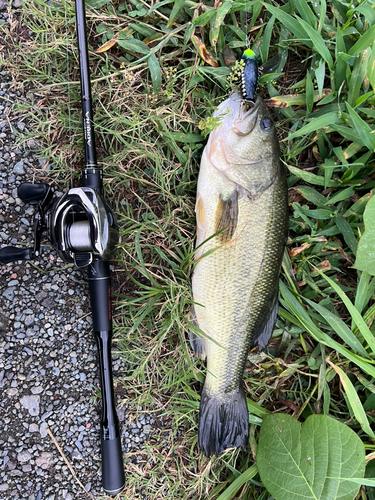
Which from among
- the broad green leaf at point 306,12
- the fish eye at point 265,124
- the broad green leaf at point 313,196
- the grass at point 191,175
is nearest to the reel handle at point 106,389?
the grass at point 191,175

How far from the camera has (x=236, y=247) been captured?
6.44 ft

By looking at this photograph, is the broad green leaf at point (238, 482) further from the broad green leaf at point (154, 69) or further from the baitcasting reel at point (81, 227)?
the broad green leaf at point (154, 69)

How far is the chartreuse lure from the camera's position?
197 cm

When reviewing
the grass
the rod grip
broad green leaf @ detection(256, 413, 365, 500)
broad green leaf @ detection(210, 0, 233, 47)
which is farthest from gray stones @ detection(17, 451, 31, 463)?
broad green leaf @ detection(210, 0, 233, 47)

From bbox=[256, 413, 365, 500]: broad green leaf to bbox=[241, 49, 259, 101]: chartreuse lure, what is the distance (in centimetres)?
186

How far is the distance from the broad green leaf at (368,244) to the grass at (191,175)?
0.78ft

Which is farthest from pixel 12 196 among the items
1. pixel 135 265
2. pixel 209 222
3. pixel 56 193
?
pixel 209 222

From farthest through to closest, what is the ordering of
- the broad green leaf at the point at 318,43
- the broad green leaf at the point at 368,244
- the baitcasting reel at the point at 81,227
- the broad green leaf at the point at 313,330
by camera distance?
the broad green leaf at the point at 313,330 → the broad green leaf at the point at 318,43 → the broad green leaf at the point at 368,244 → the baitcasting reel at the point at 81,227

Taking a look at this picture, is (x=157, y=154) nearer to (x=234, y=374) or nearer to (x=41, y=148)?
(x=41, y=148)

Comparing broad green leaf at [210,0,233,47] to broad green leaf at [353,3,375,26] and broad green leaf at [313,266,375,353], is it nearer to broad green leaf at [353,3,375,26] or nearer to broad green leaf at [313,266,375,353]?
broad green leaf at [353,3,375,26]

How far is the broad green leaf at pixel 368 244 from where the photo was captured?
1.88 meters

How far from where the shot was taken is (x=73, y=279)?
7.25ft

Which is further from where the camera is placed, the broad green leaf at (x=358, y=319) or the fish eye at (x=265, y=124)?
the broad green leaf at (x=358, y=319)

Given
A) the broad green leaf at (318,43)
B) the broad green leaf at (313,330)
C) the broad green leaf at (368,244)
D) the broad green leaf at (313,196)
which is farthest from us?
the broad green leaf at (313,196)
